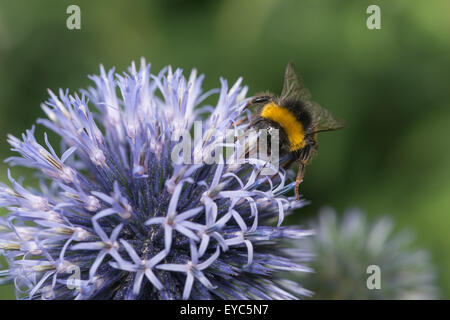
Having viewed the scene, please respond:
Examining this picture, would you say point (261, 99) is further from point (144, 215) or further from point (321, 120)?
point (144, 215)

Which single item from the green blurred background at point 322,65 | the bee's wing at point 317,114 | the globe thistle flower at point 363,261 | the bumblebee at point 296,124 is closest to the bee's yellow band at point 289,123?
the bumblebee at point 296,124

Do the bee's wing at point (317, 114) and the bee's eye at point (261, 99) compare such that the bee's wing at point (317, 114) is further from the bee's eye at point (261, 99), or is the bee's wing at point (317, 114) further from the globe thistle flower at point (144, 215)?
the globe thistle flower at point (144, 215)

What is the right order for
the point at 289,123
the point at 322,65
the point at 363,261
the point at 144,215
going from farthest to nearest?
1. the point at 322,65
2. the point at 363,261
3. the point at 289,123
4. the point at 144,215

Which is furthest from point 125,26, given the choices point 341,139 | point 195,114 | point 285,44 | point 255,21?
point 341,139

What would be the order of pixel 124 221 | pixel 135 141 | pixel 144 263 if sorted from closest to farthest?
pixel 144 263
pixel 124 221
pixel 135 141

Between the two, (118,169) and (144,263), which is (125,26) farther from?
(144,263)

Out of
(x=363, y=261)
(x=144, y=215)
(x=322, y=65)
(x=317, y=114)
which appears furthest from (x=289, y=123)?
(x=322, y=65)

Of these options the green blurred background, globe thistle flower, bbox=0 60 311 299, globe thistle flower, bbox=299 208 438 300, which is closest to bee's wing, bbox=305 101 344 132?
globe thistle flower, bbox=0 60 311 299
